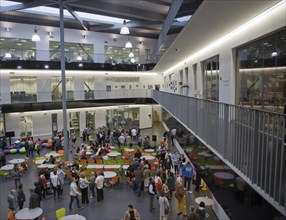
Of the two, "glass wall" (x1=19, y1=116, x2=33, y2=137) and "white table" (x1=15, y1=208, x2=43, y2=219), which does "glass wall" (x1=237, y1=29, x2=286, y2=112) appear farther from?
"glass wall" (x1=19, y1=116, x2=33, y2=137)

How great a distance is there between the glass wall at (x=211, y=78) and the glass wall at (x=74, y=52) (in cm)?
1776

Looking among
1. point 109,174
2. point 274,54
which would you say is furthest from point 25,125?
point 274,54

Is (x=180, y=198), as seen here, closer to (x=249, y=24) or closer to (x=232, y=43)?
(x=232, y=43)

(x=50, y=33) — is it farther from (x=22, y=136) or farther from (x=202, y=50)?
(x=202, y=50)

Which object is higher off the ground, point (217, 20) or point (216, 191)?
point (217, 20)

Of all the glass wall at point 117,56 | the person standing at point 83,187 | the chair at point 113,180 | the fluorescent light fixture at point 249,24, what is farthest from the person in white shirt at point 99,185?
the glass wall at point 117,56

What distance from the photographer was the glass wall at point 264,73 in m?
6.69

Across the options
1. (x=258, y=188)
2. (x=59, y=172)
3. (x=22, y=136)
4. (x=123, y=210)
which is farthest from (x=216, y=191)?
(x=22, y=136)

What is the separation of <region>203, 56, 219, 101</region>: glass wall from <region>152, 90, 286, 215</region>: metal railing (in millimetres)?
4750

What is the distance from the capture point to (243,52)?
8945 millimetres

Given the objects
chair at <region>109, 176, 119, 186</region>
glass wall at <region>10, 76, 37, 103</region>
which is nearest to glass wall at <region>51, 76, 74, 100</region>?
glass wall at <region>10, 76, 37, 103</region>

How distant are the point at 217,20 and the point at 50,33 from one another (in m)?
24.7

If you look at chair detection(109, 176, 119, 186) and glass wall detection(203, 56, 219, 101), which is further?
chair detection(109, 176, 119, 186)

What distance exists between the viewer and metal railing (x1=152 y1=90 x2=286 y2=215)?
3.90m
